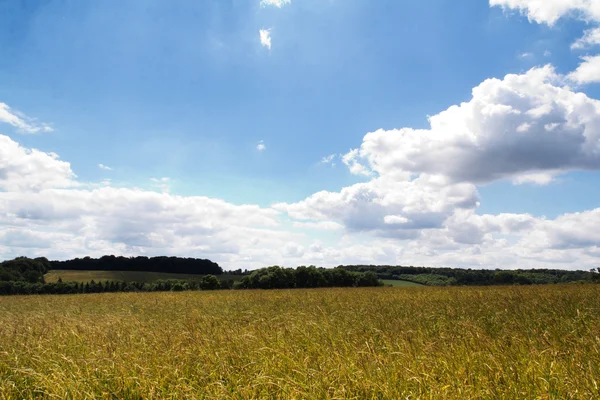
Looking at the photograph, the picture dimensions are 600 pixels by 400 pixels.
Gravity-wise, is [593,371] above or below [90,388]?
above

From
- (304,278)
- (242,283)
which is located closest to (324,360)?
(242,283)

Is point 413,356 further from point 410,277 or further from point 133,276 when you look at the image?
point 133,276

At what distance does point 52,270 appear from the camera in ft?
313

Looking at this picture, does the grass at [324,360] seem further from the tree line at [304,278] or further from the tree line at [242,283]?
the tree line at [304,278]

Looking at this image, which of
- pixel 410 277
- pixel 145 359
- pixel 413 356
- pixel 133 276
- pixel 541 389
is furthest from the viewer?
pixel 133 276

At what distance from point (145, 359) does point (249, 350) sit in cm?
172

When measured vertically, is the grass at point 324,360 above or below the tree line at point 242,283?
above

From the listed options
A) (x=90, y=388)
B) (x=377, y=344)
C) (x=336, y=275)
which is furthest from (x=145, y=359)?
(x=336, y=275)

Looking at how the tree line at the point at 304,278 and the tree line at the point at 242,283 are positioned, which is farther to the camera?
the tree line at the point at 304,278

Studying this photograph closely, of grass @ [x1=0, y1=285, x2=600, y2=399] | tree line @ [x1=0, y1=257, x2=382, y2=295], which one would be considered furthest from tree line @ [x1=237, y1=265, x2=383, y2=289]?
grass @ [x1=0, y1=285, x2=600, y2=399]

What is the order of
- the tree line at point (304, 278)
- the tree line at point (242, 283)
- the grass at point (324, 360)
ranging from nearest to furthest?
the grass at point (324, 360), the tree line at point (242, 283), the tree line at point (304, 278)

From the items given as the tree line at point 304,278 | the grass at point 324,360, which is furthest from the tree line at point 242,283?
the grass at point 324,360

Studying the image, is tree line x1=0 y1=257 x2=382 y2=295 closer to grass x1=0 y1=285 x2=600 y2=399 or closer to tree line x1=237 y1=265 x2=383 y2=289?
tree line x1=237 y1=265 x2=383 y2=289

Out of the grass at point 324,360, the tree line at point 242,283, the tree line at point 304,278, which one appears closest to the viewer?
the grass at point 324,360
